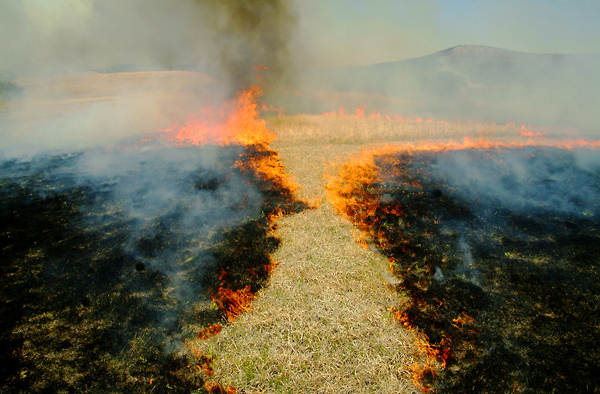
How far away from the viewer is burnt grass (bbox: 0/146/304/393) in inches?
171

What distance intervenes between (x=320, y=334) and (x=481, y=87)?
62.7 metres

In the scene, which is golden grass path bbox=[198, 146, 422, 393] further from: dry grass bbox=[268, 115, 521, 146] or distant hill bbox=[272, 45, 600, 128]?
distant hill bbox=[272, 45, 600, 128]

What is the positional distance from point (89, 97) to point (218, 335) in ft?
135

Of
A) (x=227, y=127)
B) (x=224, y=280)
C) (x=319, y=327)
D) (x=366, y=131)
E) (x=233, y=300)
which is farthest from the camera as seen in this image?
(x=366, y=131)

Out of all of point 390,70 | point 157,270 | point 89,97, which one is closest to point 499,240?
point 157,270

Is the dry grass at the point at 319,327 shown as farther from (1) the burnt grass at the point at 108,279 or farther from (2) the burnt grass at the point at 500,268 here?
(2) the burnt grass at the point at 500,268

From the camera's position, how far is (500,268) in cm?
679

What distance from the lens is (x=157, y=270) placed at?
21.1ft

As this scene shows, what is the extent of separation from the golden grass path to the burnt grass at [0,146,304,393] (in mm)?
500

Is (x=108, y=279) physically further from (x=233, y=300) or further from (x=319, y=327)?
(x=319, y=327)

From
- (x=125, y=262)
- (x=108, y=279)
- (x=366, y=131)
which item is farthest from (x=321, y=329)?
(x=366, y=131)

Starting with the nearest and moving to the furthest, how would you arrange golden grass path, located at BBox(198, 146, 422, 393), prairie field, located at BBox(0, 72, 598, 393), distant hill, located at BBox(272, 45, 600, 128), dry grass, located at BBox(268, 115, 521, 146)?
golden grass path, located at BBox(198, 146, 422, 393) → prairie field, located at BBox(0, 72, 598, 393) → dry grass, located at BBox(268, 115, 521, 146) → distant hill, located at BBox(272, 45, 600, 128)

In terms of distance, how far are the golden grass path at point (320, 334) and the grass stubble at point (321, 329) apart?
0.02 metres

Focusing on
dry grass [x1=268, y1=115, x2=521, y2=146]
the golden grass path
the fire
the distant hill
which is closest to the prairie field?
the golden grass path
